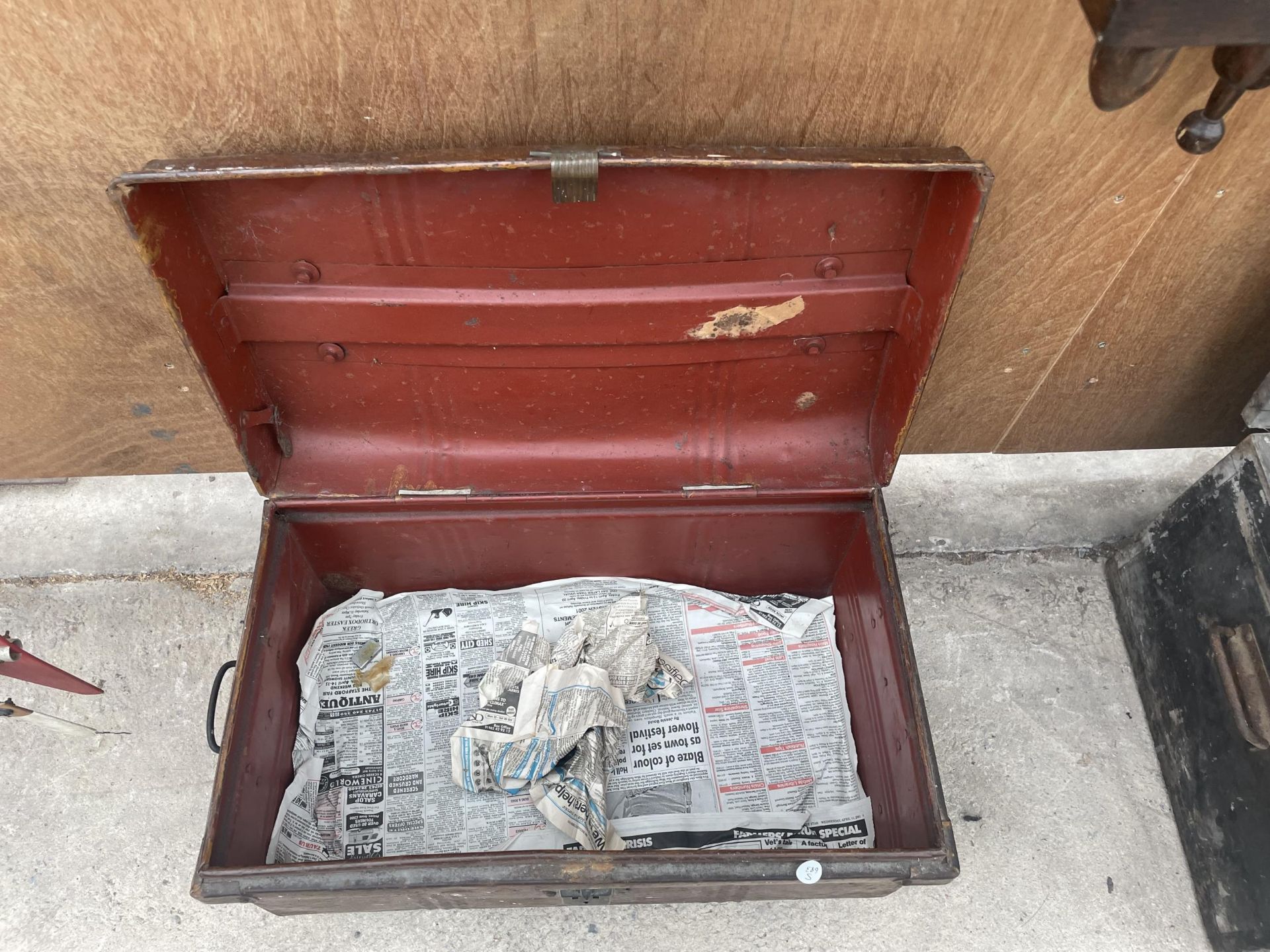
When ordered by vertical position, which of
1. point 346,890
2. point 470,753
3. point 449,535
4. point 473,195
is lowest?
point 346,890

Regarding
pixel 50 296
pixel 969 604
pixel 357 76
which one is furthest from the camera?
pixel 969 604

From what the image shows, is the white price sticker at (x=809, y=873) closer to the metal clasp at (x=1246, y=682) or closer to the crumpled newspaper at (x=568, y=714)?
the crumpled newspaper at (x=568, y=714)

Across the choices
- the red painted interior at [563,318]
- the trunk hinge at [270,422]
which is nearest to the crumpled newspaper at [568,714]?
the red painted interior at [563,318]

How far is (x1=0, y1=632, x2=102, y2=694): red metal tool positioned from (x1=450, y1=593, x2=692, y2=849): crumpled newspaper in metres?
0.59

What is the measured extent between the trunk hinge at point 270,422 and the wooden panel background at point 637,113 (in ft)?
0.94

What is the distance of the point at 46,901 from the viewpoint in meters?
1.41

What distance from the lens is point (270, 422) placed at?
1293mm

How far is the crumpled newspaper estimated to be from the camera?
4.43 feet

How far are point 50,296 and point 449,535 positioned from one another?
729 mm

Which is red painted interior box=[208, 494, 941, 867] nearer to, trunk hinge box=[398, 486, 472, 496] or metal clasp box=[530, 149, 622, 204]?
trunk hinge box=[398, 486, 472, 496]

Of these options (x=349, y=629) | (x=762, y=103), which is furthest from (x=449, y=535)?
(x=762, y=103)

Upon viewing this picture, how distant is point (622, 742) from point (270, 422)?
0.78 metres

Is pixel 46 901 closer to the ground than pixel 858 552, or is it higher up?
closer to the ground

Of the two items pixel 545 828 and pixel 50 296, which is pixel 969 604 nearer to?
pixel 545 828
